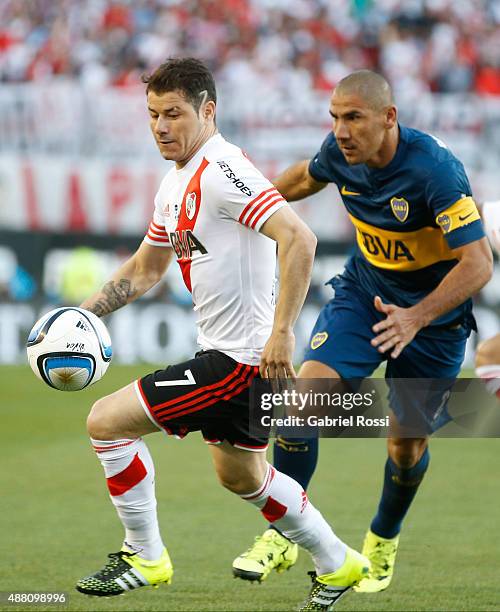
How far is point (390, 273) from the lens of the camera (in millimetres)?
5887

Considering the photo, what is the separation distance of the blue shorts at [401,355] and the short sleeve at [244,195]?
1264 mm

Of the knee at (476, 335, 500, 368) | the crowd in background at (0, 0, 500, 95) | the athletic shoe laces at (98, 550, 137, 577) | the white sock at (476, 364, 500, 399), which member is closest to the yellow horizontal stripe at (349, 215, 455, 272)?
the knee at (476, 335, 500, 368)

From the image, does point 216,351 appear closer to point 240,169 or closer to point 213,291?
point 213,291

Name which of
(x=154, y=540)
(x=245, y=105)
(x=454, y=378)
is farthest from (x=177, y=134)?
(x=245, y=105)

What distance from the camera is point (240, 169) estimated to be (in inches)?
186

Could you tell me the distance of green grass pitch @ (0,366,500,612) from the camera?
523 centimetres

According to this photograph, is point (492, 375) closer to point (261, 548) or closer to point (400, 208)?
point (400, 208)

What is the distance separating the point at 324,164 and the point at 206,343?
59.9 inches

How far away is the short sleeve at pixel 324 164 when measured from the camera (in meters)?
5.95

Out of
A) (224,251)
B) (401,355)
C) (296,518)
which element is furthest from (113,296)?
(401,355)

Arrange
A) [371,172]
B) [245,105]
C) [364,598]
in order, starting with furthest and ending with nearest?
1. [245,105]
2. [371,172]
3. [364,598]

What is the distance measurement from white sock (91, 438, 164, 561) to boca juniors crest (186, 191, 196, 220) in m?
0.98

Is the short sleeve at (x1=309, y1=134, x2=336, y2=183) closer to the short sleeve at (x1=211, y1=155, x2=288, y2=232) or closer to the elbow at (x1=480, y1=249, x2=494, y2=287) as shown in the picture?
the elbow at (x1=480, y1=249, x2=494, y2=287)

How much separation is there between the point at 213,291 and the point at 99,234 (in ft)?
33.9
